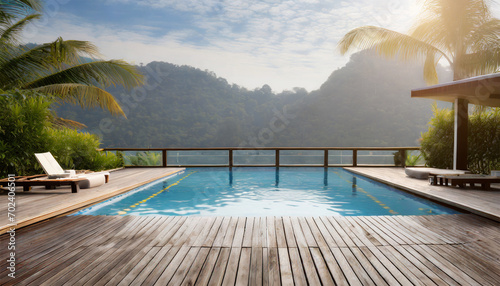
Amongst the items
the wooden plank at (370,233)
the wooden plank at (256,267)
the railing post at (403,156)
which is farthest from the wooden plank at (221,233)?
the railing post at (403,156)

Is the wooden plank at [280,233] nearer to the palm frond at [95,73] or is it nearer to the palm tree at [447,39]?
the palm frond at [95,73]

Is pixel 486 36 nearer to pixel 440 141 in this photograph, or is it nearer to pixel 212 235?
pixel 440 141

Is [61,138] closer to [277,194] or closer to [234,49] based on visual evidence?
[277,194]

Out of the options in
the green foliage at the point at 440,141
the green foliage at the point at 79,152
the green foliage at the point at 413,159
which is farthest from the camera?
the green foliage at the point at 413,159

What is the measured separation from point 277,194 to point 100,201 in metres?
3.64

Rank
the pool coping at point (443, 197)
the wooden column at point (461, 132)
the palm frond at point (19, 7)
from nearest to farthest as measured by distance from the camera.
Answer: the pool coping at point (443, 197) → the wooden column at point (461, 132) → the palm frond at point (19, 7)

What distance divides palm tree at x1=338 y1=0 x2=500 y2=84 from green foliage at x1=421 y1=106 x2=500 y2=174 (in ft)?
7.89

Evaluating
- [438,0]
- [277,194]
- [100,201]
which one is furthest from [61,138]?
[438,0]

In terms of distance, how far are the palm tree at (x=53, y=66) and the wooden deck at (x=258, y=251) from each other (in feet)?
21.5

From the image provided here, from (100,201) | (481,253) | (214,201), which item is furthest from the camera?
(214,201)

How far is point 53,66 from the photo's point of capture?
9.95 meters

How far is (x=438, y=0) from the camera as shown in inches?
420

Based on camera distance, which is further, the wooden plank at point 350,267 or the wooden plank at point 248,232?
the wooden plank at point 248,232

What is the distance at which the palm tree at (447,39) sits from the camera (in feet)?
33.8
